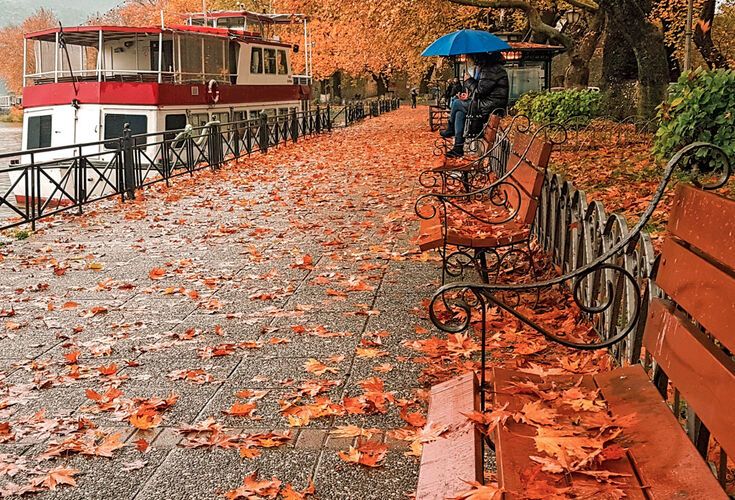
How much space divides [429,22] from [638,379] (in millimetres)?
24690

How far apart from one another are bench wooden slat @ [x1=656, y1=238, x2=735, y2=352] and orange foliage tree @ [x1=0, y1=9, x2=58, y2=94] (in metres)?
84.2

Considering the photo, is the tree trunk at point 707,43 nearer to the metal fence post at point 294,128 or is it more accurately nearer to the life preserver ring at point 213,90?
the metal fence post at point 294,128

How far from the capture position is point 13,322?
600cm

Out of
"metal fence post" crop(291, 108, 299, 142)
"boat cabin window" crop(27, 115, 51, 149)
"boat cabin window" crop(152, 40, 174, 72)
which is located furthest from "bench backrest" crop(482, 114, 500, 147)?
"metal fence post" crop(291, 108, 299, 142)

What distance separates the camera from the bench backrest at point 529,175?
221 inches

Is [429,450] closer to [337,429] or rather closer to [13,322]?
[337,429]

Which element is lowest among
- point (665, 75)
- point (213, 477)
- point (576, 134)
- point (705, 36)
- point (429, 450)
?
point (213, 477)

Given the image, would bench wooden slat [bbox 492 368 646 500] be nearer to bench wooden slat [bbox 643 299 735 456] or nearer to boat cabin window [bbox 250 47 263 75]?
bench wooden slat [bbox 643 299 735 456]

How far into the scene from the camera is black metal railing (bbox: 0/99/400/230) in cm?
1103

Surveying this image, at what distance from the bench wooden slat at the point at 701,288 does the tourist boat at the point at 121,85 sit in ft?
55.1

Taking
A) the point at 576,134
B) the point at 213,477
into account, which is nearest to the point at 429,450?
the point at 213,477

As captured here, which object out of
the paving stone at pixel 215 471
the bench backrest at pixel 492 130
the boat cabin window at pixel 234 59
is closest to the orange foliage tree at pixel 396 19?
the boat cabin window at pixel 234 59

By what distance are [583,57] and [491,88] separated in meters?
12.2

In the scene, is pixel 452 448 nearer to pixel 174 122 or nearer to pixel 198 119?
pixel 174 122
